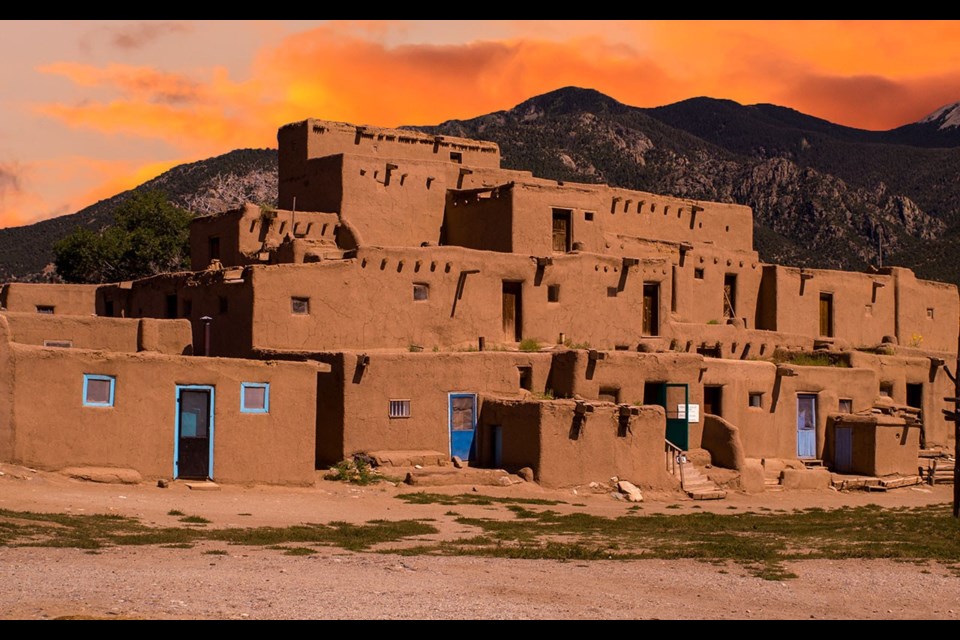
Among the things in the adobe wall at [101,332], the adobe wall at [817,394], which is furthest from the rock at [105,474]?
the adobe wall at [817,394]

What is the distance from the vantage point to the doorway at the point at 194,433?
22938 mm

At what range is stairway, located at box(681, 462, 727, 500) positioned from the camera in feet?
93.3

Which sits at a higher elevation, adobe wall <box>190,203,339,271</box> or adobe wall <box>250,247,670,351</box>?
adobe wall <box>190,203,339,271</box>

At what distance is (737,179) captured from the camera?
8738 centimetres

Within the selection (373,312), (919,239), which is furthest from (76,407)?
(919,239)

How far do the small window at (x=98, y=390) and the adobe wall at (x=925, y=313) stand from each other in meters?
30.4

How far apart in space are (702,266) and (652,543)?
A: 20975 mm

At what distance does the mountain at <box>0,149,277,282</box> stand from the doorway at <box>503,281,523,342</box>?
44.3 meters

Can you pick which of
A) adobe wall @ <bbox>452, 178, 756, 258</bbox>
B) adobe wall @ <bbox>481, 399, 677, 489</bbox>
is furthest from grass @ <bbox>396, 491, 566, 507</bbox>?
adobe wall @ <bbox>452, 178, 756, 258</bbox>

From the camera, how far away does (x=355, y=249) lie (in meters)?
30.5

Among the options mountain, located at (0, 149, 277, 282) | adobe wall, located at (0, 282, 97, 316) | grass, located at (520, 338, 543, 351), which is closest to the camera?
grass, located at (520, 338, 543, 351)

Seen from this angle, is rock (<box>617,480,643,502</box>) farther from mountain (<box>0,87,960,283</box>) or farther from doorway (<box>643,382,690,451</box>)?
mountain (<box>0,87,960,283</box>)

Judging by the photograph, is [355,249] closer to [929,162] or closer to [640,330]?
[640,330]

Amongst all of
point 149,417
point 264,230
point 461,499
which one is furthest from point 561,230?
point 149,417
